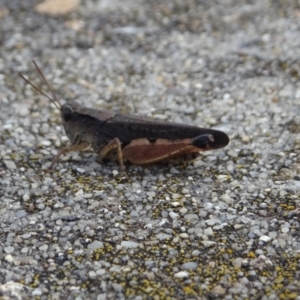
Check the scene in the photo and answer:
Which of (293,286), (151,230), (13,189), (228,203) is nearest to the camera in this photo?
(293,286)

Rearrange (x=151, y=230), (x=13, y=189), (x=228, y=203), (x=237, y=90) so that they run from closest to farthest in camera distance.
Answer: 1. (x=151, y=230)
2. (x=228, y=203)
3. (x=13, y=189)
4. (x=237, y=90)

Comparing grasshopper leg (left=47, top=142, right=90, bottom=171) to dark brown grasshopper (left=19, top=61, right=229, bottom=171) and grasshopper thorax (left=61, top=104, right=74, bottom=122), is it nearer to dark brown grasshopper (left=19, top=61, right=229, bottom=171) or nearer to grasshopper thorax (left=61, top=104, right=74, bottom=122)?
dark brown grasshopper (left=19, top=61, right=229, bottom=171)

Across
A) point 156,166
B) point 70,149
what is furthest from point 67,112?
point 156,166

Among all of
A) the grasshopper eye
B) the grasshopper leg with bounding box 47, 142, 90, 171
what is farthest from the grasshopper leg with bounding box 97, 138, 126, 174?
the grasshopper eye

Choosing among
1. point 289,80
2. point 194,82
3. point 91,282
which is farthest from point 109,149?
point 289,80

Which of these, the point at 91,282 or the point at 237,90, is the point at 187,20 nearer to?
the point at 237,90

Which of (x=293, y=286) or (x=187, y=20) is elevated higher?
(x=187, y=20)
